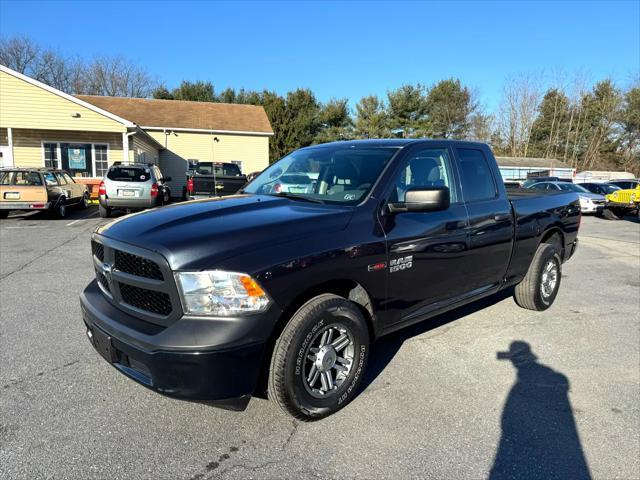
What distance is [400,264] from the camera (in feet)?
10.9

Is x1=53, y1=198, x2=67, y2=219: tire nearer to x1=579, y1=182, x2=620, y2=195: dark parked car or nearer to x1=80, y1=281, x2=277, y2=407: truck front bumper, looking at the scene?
x1=80, y1=281, x2=277, y2=407: truck front bumper

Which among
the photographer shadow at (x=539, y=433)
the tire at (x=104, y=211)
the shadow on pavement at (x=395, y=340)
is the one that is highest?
the tire at (x=104, y=211)

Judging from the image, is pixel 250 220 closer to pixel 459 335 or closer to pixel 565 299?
pixel 459 335

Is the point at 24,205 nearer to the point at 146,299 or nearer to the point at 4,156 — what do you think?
the point at 4,156

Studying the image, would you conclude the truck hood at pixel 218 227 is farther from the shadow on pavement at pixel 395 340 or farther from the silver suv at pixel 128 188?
the silver suv at pixel 128 188

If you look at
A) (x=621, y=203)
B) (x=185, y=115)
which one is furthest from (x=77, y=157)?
(x=621, y=203)

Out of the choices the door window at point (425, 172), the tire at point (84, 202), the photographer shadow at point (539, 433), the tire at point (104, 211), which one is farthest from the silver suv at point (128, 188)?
the photographer shadow at point (539, 433)

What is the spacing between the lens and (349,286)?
3113 mm

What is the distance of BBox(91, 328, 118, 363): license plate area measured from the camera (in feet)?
8.97

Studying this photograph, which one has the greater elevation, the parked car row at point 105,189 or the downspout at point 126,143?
the downspout at point 126,143

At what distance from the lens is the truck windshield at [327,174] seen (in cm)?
346

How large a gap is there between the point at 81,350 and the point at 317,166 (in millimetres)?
2678

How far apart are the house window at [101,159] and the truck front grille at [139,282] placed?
19970 mm

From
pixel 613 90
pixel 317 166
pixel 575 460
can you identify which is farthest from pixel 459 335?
pixel 613 90
